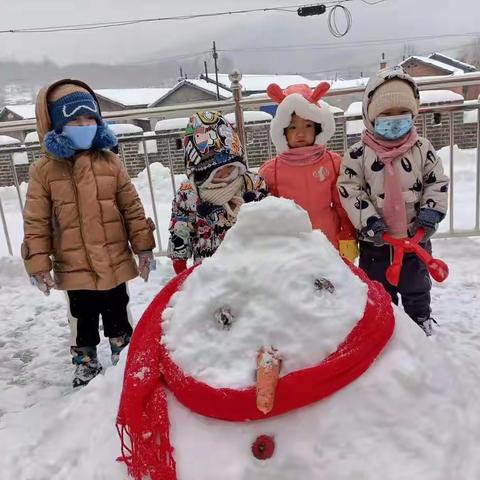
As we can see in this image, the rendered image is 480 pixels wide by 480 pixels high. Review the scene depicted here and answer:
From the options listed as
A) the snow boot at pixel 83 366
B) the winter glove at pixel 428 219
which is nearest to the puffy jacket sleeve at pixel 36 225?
the snow boot at pixel 83 366

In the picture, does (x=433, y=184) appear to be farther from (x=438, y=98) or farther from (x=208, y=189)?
(x=438, y=98)

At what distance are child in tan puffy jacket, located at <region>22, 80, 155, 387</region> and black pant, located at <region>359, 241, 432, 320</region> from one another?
1238mm

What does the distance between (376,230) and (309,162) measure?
1.68 ft

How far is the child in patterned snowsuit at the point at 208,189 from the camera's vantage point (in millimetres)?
2498

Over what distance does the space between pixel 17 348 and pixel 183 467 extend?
7.98 ft

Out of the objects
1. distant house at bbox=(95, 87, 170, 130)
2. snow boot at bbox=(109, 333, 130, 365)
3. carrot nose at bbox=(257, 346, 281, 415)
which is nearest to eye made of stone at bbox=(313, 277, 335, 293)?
carrot nose at bbox=(257, 346, 281, 415)

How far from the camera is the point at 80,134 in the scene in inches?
101

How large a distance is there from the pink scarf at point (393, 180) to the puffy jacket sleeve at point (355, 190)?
0.08 metres

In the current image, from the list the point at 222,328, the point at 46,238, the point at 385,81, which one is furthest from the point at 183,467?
the point at 385,81

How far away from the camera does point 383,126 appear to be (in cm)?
256

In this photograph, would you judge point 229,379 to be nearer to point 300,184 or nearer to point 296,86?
point 300,184

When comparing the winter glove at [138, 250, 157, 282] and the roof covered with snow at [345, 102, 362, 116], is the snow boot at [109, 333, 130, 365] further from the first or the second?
the roof covered with snow at [345, 102, 362, 116]

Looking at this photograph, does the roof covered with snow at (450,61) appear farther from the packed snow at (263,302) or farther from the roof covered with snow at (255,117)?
the packed snow at (263,302)

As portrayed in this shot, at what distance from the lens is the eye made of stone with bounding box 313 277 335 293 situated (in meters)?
1.51
